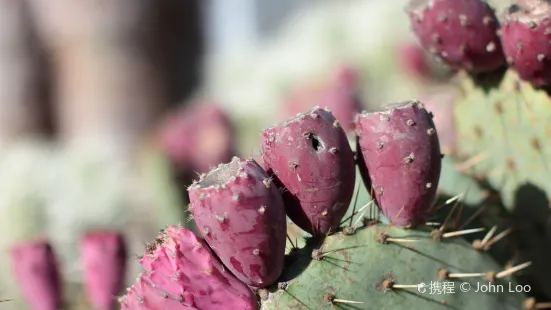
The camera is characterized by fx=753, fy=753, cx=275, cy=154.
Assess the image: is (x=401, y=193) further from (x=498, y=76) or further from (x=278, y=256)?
(x=498, y=76)

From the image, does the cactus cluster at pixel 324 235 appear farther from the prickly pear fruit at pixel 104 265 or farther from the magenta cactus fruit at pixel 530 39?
the prickly pear fruit at pixel 104 265

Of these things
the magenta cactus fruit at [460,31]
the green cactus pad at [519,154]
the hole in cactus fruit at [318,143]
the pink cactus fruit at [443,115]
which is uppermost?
the magenta cactus fruit at [460,31]

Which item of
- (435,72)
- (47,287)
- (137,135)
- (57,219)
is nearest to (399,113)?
(47,287)

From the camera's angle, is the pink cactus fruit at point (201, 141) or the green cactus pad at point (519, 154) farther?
the pink cactus fruit at point (201, 141)

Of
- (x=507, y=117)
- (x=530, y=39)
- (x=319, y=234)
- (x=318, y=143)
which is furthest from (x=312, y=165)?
(x=507, y=117)

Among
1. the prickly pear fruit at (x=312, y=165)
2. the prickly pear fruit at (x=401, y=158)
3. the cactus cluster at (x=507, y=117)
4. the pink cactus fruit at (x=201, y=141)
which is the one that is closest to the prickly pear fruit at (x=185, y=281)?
the prickly pear fruit at (x=312, y=165)

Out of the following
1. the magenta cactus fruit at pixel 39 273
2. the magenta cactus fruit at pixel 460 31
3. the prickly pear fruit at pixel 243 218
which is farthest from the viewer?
the magenta cactus fruit at pixel 39 273

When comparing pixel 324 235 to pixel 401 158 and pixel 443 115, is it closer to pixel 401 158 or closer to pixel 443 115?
pixel 401 158
